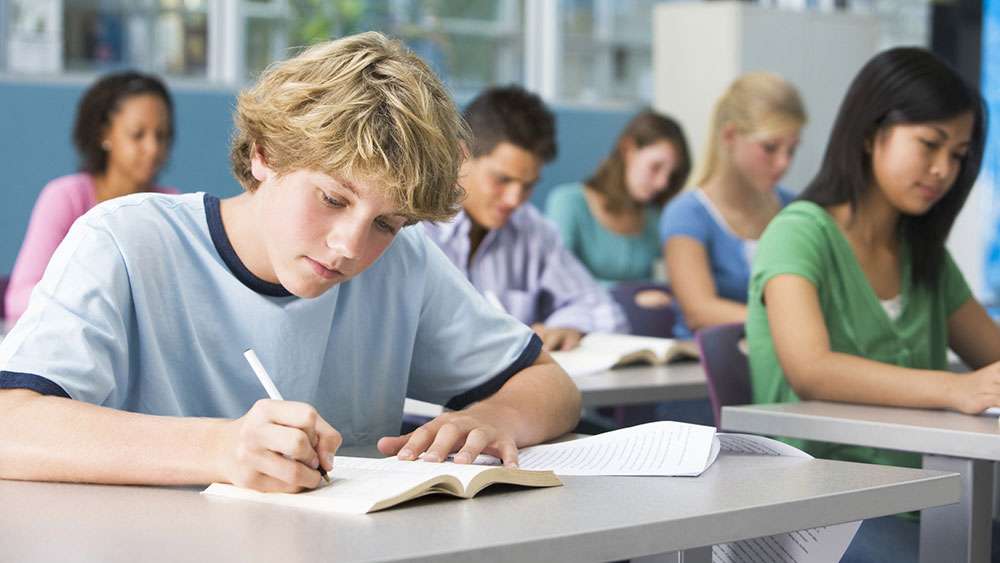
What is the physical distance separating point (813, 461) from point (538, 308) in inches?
81.0

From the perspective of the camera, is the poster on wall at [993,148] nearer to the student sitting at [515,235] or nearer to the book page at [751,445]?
the student sitting at [515,235]

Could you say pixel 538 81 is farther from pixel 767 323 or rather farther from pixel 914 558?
pixel 914 558

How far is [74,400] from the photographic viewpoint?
1.36 meters

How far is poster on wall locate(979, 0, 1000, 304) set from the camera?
21.9ft

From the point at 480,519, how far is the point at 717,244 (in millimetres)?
2869

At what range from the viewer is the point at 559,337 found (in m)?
2.92

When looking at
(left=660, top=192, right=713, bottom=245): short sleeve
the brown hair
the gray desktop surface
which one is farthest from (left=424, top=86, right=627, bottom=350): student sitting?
the brown hair

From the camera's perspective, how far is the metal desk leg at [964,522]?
1.75 metres

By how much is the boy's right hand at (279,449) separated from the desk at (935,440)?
0.89 metres

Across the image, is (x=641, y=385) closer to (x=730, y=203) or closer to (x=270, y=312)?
(x=270, y=312)

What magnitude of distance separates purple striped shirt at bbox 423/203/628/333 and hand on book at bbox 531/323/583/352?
1.11ft

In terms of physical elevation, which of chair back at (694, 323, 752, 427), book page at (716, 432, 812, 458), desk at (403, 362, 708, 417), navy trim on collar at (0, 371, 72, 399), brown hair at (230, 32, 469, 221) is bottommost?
desk at (403, 362, 708, 417)

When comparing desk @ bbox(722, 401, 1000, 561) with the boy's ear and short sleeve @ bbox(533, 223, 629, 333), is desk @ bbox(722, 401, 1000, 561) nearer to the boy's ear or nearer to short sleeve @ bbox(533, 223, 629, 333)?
the boy's ear

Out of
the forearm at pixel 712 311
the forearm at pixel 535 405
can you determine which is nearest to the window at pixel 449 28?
the forearm at pixel 712 311
